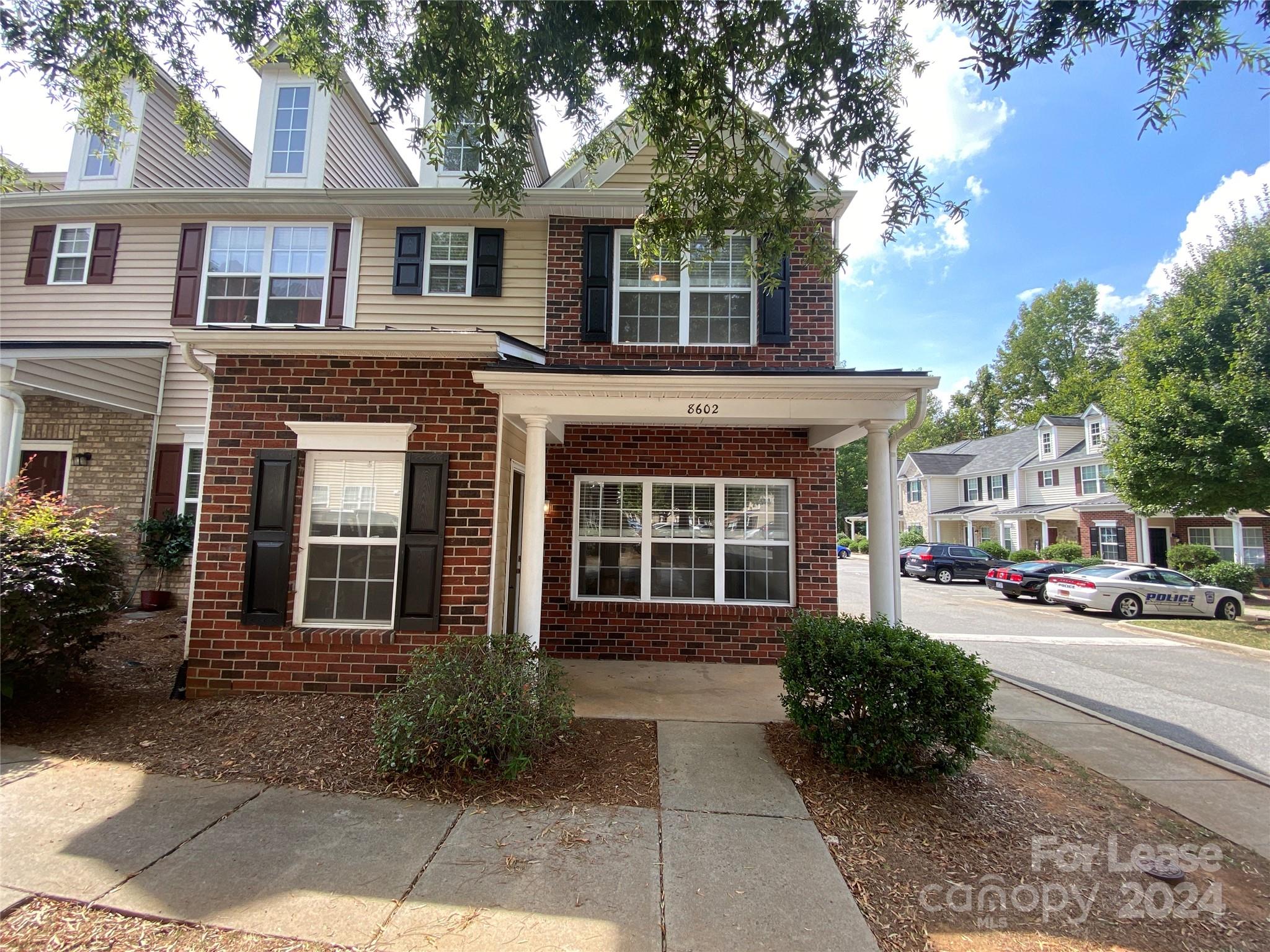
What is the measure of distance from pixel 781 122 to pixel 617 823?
5.39 meters

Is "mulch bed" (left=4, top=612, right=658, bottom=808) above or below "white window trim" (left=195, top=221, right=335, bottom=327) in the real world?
below

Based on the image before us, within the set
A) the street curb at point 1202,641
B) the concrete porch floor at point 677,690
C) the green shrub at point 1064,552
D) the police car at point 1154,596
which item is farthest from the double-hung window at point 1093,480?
the concrete porch floor at point 677,690

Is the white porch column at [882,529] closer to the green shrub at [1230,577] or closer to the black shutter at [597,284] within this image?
the black shutter at [597,284]

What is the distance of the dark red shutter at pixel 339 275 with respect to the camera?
841 centimetres

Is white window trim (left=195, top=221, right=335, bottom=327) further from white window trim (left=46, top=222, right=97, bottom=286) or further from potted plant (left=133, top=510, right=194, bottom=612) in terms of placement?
potted plant (left=133, top=510, right=194, bottom=612)

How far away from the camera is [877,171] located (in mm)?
4547

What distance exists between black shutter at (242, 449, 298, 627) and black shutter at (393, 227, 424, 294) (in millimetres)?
4003

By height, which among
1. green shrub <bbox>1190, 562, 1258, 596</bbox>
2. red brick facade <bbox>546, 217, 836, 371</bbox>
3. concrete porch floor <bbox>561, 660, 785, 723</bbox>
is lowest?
concrete porch floor <bbox>561, 660, 785, 723</bbox>

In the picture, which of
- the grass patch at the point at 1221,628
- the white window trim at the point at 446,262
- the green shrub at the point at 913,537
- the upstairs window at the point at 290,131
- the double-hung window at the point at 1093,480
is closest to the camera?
the white window trim at the point at 446,262

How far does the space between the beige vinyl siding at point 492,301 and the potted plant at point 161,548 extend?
456 cm

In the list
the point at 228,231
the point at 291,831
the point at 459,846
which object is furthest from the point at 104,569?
the point at 228,231

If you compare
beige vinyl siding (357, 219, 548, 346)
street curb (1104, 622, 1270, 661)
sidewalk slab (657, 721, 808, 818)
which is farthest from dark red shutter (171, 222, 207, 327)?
street curb (1104, 622, 1270, 661)

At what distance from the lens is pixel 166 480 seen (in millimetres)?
9125

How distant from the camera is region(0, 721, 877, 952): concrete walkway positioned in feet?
8.00
